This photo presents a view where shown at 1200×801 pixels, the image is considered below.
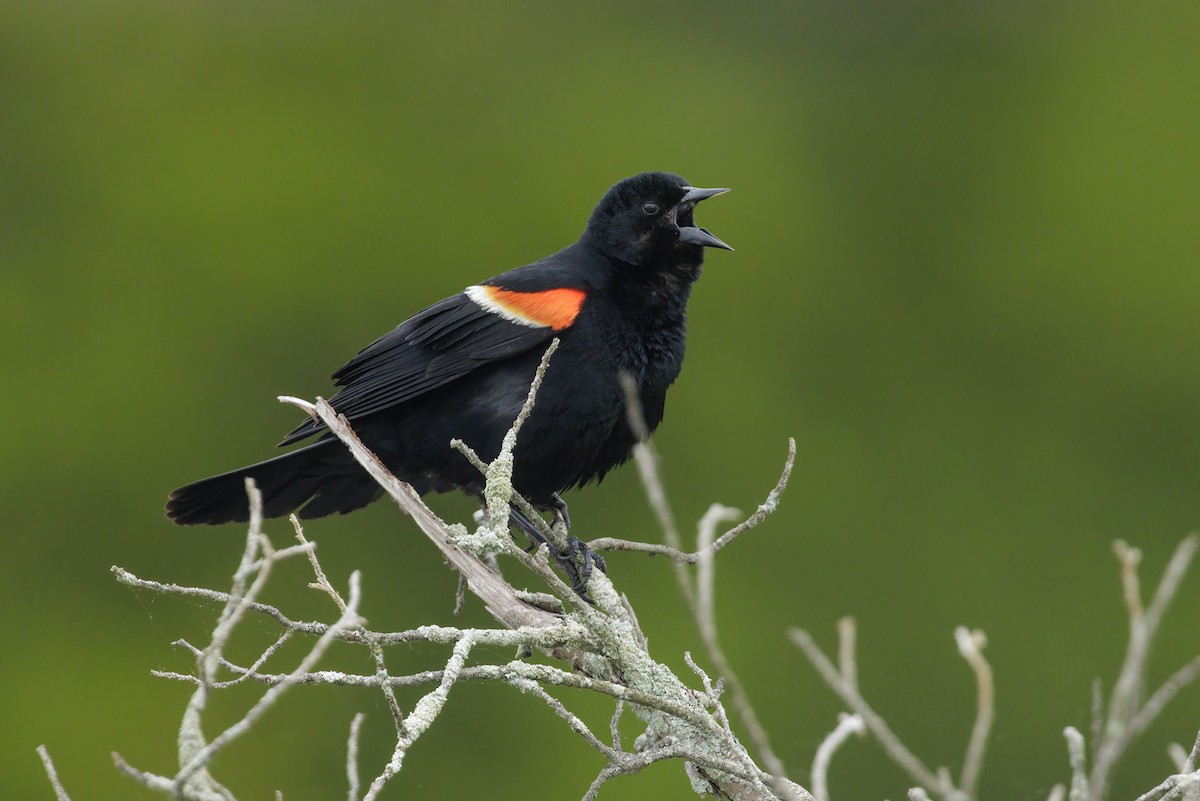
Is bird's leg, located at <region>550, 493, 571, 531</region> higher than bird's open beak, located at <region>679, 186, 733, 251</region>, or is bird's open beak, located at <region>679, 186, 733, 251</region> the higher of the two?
bird's open beak, located at <region>679, 186, 733, 251</region>

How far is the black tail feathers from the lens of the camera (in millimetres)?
2799

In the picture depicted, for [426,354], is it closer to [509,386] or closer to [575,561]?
[509,386]

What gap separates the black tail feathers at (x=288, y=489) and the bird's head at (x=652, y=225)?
73 centimetres

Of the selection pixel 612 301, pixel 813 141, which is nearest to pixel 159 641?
pixel 612 301

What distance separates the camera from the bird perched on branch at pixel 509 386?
2725mm

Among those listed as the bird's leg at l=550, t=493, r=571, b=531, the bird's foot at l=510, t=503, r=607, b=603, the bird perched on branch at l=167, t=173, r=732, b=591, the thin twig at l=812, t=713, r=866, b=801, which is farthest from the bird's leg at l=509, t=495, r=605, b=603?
the thin twig at l=812, t=713, r=866, b=801

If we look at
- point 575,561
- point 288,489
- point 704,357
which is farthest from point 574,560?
point 704,357

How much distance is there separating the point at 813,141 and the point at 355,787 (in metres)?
5.24

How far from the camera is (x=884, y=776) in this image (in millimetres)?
4305

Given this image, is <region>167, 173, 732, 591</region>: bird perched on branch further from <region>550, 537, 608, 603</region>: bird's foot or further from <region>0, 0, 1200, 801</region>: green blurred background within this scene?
<region>0, 0, 1200, 801</region>: green blurred background

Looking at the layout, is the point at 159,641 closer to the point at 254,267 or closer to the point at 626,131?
the point at 254,267

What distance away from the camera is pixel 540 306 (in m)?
2.80

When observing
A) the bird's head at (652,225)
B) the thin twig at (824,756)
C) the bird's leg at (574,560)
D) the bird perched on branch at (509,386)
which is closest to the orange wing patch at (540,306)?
the bird perched on branch at (509,386)

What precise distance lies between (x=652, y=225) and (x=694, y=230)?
97 millimetres
